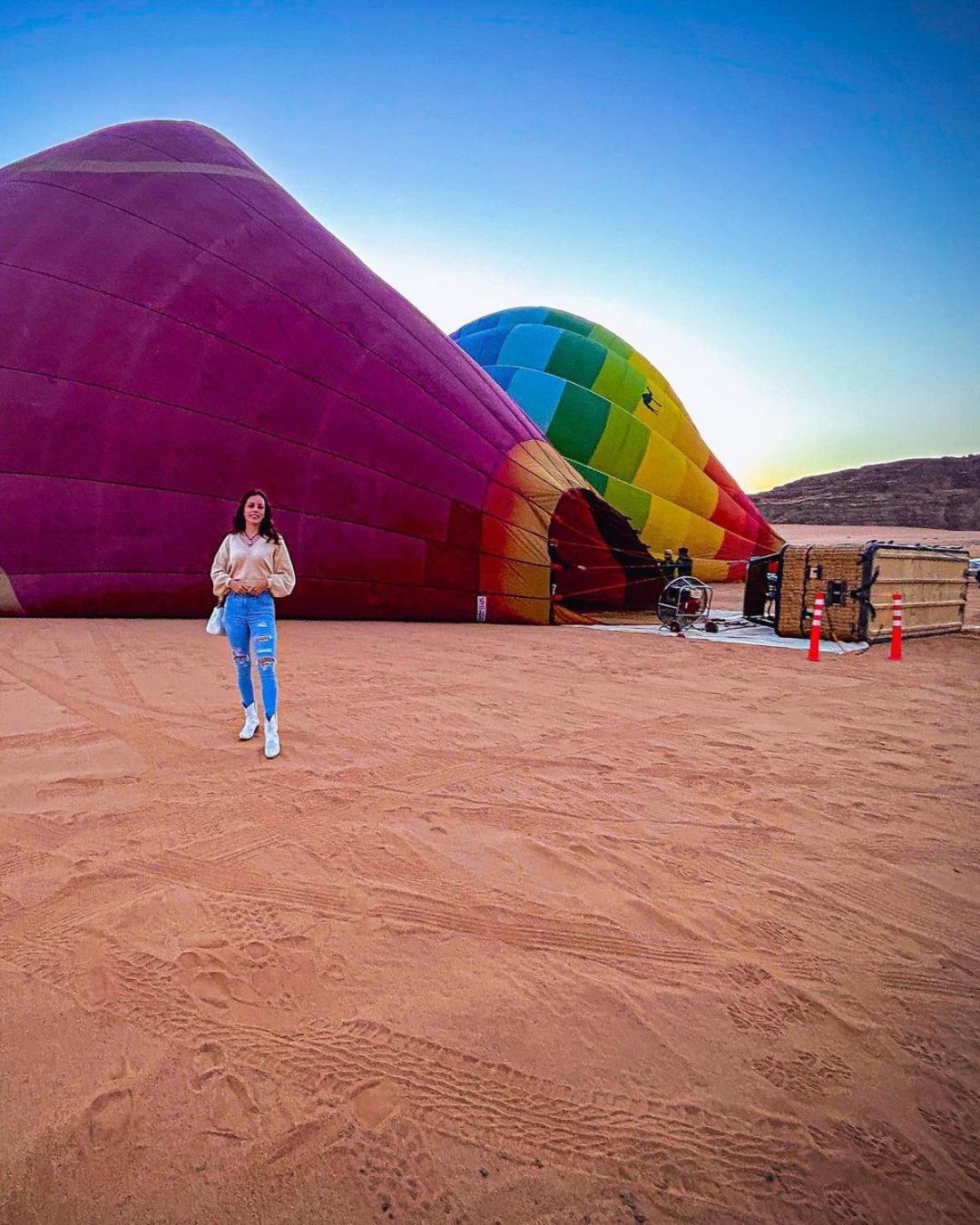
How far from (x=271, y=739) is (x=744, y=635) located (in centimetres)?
678

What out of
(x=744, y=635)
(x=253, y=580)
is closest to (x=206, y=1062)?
(x=253, y=580)

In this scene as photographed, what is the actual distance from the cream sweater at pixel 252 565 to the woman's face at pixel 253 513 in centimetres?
7

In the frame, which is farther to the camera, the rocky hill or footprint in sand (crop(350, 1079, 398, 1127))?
the rocky hill

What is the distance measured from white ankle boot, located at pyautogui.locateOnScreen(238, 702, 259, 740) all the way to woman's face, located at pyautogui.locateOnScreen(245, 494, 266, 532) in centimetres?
90

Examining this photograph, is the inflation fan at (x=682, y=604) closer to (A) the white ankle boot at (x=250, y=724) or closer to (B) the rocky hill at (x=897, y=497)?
(A) the white ankle boot at (x=250, y=724)

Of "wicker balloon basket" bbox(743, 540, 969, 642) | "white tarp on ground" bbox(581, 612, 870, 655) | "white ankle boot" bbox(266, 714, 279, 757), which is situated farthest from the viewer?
"wicker balloon basket" bbox(743, 540, 969, 642)

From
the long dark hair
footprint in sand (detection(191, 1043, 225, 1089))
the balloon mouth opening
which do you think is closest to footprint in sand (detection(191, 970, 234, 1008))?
footprint in sand (detection(191, 1043, 225, 1089))

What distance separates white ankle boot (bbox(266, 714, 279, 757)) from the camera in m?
3.12

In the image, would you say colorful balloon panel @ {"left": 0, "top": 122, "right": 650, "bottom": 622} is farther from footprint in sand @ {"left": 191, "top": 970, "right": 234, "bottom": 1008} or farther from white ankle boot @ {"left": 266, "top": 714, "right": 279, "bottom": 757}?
footprint in sand @ {"left": 191, "top": 970, "right": 234, "bottom": 1008}

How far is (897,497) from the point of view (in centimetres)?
5644

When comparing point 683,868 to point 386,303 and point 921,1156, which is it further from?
point 386,303

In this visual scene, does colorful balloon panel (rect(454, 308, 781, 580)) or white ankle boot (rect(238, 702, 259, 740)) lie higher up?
colorful balloon panel (rect(454, 308, 781, 580))

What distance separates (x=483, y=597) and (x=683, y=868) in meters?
6.56

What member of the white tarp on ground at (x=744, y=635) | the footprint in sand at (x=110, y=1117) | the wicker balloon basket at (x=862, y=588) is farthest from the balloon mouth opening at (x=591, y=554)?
the footprint in sand at (x=110, y=1117)
